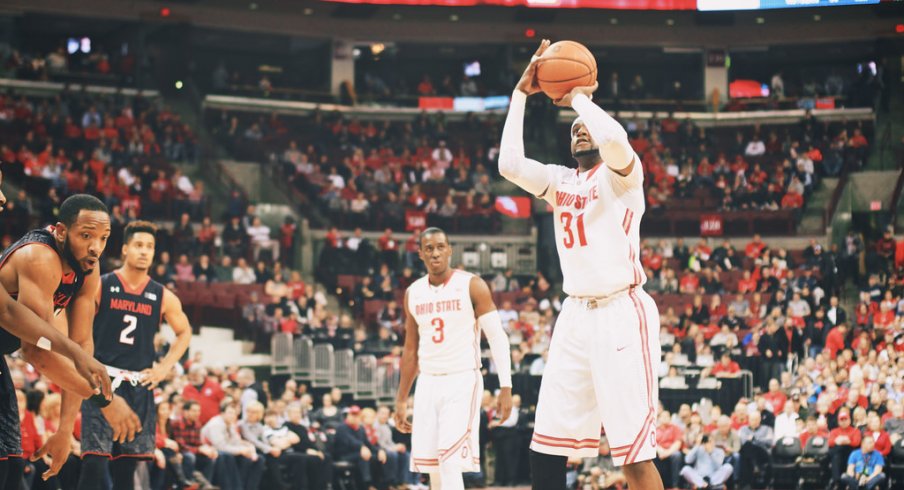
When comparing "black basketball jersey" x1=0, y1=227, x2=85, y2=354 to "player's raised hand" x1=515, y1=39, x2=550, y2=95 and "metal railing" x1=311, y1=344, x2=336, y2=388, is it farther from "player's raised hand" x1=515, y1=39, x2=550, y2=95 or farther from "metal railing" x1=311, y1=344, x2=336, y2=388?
"metal railing" x1=311, y1=344, x2=336, y2=388

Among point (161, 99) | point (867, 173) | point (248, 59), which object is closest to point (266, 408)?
point (161, 99)

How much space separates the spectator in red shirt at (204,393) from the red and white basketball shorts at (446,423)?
5973 mm

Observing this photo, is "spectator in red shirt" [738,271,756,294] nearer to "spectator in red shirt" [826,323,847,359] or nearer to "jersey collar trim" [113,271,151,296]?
"spectator in red shirt" [826,323,847,359]

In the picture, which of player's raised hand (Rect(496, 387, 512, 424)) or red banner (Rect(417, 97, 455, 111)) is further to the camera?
A: red banner (Rect(417, 97, 455, 111))

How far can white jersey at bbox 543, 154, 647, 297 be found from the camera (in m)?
5.92

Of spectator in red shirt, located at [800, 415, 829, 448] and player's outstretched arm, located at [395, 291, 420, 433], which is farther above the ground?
player's outstretched arm, located at [395, 291, 420, 433]

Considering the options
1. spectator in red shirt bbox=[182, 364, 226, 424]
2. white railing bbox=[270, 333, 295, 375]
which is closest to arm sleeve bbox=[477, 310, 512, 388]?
→ spectator in red shirt bbox=[182, 364, 226, 424]

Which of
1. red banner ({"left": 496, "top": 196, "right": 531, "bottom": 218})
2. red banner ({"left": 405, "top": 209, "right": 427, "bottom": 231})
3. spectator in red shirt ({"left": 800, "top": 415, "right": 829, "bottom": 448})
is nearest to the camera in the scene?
spectator in red shirt ({"left": 800, "top": 415, "right": 829, "bottom": 448})

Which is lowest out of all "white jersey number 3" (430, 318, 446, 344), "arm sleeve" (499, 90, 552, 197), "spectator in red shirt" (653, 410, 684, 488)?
"spectator in red shirt" (653, 410, 684, 488)

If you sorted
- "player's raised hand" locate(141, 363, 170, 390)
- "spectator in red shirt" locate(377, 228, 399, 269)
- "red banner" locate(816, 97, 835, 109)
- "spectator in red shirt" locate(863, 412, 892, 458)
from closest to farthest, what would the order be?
"player's raised hand" locate(141, 363, 170, 390), "spectator in red shirt" locate(863, 412, 892, 458), "spectator in red shirt" locate(377, 228, 399, 269), "red banner" locate(816, 97, 835, 109)

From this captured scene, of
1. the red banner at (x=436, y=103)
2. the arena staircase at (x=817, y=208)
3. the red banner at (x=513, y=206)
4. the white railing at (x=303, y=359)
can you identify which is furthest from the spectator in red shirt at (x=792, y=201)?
the white railing at (x=303, y=359)

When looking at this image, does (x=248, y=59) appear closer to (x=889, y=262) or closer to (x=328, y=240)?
(x=328, y=240)

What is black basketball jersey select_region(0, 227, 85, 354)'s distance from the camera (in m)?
5.61

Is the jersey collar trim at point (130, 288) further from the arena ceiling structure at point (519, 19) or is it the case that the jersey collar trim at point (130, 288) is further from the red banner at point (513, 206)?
the arena ceiling structure at point (519, 19)
